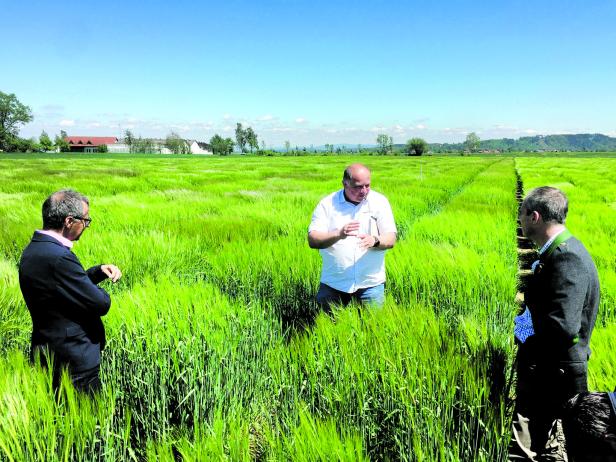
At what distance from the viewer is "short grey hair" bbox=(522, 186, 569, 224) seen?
189 centimetres

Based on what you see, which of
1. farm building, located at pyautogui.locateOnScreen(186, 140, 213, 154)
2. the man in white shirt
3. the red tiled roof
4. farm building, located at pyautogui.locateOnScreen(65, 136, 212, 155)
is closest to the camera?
the man in white shirt

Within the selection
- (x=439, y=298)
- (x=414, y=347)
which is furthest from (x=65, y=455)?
(x=439, y=298)

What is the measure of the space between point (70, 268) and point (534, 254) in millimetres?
7486

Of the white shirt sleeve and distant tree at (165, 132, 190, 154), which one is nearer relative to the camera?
the white shirt sleeve

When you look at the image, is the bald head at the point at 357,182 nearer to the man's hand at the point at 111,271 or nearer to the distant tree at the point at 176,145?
the man's hand at the point at 111,271

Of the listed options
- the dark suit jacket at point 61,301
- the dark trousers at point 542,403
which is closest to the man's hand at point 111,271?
the dark suit jacket at point 61,301

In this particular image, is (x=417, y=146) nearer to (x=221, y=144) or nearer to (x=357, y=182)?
(x=221, y=144)

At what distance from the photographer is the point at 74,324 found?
6.60ft

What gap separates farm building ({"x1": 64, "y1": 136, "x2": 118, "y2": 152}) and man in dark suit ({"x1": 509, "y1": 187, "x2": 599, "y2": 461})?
394 feet

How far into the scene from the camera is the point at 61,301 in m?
1.93

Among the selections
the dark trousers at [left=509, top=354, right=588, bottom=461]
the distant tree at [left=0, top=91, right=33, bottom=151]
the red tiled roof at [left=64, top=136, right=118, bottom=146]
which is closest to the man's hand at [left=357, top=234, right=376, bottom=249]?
the dark trousers at [left=509, top=354, right=588, bottom=461]

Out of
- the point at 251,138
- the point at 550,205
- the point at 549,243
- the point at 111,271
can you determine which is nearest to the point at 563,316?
the point at 549,243

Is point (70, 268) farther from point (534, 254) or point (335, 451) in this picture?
point (534, 254)

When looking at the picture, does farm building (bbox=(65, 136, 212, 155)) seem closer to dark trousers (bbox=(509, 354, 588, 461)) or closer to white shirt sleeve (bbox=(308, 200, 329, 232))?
white shirt sleeve (bbox=(308, 200, 329, 232))
